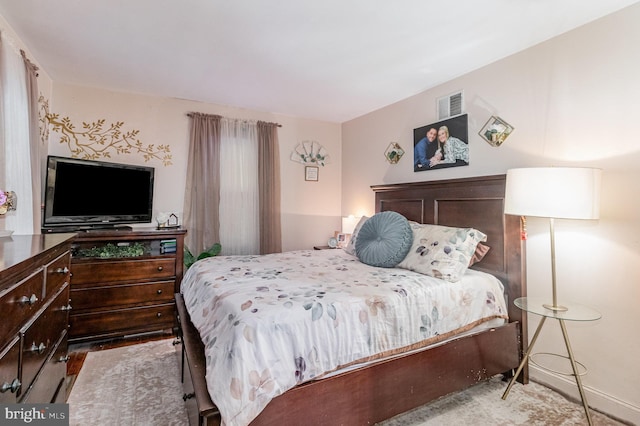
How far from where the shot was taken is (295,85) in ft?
10.2

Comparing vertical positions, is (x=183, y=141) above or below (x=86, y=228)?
above

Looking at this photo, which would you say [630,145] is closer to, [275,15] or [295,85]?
[275,15]

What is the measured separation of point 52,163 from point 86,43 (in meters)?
1.07

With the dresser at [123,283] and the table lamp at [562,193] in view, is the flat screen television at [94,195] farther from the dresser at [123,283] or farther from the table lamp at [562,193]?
the table lamp at [562,193]

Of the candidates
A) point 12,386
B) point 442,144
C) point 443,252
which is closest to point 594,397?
point 443,252

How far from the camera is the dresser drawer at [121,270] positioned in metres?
2.72

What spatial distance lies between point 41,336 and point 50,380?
14.6 inches

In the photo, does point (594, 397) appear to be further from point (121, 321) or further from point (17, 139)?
point (17, 139)

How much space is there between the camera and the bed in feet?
4.61

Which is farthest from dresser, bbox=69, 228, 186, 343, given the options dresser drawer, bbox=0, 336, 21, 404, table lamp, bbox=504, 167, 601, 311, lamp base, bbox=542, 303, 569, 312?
lamp base, bbox=542, 303, 569, 312

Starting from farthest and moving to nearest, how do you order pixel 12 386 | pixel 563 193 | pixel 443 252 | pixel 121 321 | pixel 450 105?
pixel 450 105 < pixel 121 321 < pixel 443 252 < pixel 563 193 < pixel 12 386

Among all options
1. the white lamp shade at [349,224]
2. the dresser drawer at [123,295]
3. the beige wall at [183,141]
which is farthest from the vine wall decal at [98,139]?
the white lamp shade at [349,224]

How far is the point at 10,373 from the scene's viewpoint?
38.5 inches

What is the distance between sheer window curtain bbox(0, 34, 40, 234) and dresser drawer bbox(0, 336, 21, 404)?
1478mm
